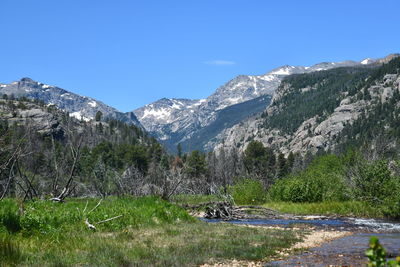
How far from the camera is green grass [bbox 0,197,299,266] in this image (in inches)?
598

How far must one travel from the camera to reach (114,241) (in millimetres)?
19484

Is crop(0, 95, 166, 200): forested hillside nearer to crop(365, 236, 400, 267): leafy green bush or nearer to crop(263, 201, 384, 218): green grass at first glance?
crop(365, 236, 400, 267): leafy green bush

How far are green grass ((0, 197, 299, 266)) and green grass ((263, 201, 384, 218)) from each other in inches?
942

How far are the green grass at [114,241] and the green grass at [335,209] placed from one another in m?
23.9

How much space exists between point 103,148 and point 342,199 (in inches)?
5069

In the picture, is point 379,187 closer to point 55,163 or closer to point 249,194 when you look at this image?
point 249,194

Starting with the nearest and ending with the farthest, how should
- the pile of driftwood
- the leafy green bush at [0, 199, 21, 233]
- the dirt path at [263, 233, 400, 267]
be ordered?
1. the dirt path at [263, 233, 400, 267]
2. the leafy green bush at [0, 199, 21, 233]
3. the pile of driftwood

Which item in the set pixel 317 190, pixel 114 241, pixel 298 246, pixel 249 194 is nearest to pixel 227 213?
pixel 317 190

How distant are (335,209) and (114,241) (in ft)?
123

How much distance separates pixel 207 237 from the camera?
23.0 meters

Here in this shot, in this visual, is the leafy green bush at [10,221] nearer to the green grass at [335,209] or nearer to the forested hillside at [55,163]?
the forested hillside at [55,163]

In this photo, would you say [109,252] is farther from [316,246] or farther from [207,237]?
[316,246]

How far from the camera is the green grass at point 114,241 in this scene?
15188 mm

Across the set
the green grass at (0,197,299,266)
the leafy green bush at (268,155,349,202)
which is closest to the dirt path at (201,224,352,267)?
the green grass at (0,197,299,266)
